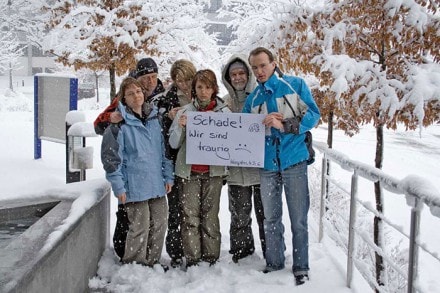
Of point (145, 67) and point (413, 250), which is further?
point (145, 67)

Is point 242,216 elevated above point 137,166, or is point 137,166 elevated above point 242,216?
point 137,166

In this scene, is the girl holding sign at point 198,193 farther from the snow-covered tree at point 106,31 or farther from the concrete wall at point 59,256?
the snow-covered tree at point 106,31

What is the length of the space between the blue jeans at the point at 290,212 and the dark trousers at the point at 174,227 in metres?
0.86

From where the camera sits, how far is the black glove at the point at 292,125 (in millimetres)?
3628

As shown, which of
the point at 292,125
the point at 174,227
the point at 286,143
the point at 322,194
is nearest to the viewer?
the point at 292,125

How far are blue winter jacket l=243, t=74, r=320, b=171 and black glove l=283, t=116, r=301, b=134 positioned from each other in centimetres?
3

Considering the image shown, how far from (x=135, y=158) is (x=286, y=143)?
1.26m

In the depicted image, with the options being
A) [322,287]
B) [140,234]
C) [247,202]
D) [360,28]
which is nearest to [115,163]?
[140,234]

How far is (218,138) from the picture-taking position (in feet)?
13.5

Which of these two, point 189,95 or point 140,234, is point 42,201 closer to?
point 140,234

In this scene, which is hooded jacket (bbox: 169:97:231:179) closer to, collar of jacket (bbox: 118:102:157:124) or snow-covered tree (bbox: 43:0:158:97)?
collar of jacket (bbox: 118:102:157:124)

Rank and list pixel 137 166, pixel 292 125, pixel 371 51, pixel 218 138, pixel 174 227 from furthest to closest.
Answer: pixel 371 51 → pixel 174 227 → pixel 218 138 → pixel 137 166 → pixel 292 125

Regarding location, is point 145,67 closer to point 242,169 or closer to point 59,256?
point 242,169

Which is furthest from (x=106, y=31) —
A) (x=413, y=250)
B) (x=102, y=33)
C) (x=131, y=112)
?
(x=413, y=250)
